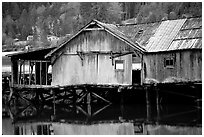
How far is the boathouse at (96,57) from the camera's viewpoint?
2939 centimetres

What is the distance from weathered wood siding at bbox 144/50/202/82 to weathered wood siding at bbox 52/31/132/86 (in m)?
1.35

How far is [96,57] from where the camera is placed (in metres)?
30.3

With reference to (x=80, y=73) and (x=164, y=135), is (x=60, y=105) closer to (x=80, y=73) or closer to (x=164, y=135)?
(x=80, y=73)

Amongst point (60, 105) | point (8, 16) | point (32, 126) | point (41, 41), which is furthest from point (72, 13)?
point (32, 126)

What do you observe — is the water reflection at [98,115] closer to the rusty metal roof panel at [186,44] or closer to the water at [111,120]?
the water at [111,120]

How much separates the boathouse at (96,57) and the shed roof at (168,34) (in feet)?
3.35

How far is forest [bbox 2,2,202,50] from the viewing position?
9712cm

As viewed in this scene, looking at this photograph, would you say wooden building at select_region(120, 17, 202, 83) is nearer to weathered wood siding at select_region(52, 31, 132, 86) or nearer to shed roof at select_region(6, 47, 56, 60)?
weathered wood siding at select_region(52, 31, 132, 86)

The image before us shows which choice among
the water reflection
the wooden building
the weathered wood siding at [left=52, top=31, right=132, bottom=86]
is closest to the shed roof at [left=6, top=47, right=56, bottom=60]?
the weathered wood siding at [left=52, top=31, right=132, bottom=86]

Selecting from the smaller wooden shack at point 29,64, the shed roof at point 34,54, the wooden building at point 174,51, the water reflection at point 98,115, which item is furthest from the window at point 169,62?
the shed roof at point 34,54

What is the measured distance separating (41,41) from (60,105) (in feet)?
211

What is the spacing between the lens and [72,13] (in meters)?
117

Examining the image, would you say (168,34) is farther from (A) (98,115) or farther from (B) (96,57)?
(A) (98,115)

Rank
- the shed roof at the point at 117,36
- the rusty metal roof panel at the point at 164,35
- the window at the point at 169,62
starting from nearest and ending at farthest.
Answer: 1. the window at the point at 169,62
2. the shed roof at the point at 117,36
3. the rusty metal roof panel at the point at 164,35
